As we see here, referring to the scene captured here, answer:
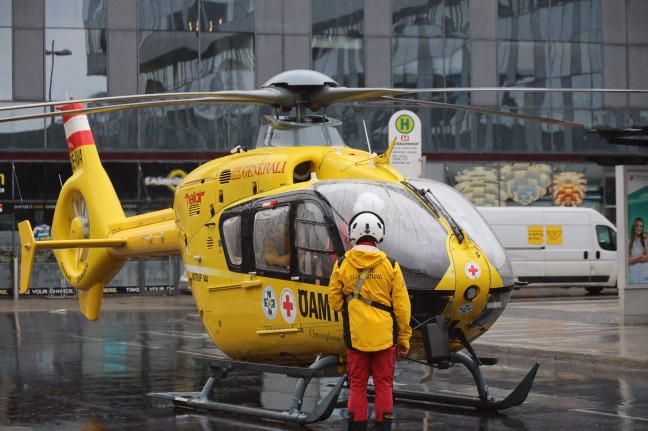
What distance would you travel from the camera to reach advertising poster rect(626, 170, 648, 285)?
68.3 feet

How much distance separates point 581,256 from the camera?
3209 cm

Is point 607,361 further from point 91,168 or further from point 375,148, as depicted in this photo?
point 375,148

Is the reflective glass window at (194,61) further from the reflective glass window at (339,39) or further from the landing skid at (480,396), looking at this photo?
the landing skid at (480,396)

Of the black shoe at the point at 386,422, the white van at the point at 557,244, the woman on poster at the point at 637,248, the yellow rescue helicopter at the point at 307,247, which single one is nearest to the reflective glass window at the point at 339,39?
the white van at the point at 557,244

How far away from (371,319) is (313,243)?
6.53 ft

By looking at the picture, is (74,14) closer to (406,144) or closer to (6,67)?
(6,67)

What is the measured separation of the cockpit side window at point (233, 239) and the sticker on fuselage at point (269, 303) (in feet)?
1.98

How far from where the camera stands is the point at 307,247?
11.5 meters

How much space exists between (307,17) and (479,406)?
26.4m

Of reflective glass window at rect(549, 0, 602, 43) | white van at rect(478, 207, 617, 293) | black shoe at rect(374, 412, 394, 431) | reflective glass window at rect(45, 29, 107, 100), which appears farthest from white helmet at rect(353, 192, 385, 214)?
reflective glass window at rect(549, 0, 602, 43)

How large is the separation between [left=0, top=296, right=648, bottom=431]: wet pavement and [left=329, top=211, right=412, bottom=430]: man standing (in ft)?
4.45

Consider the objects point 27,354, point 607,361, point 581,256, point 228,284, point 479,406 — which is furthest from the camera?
point 581,256

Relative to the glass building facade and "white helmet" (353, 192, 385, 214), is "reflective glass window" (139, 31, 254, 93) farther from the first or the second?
"white helmet" (353, 192, 385, 214)

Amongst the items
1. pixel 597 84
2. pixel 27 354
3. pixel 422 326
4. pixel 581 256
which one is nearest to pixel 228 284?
pixel 422 326
